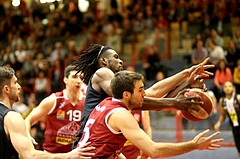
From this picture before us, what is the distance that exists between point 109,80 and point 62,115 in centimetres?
256

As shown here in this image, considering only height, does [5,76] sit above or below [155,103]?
above

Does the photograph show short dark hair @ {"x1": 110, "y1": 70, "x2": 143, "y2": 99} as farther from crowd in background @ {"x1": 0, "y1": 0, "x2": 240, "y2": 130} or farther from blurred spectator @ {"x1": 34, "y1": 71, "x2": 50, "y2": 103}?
blurred spectator @ {"x1": 34, "y1": 71, "x2": 50, "y2": 103}

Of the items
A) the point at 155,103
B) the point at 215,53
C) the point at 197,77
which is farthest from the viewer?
the point at 215,53

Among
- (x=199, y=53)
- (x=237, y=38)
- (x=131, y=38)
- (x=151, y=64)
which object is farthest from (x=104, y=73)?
(x=131, y=38)

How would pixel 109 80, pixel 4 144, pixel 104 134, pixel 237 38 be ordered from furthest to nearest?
pixel 237 38
pixel 109 80
pixel 104 134
pixel 4 144

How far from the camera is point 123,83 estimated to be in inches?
207

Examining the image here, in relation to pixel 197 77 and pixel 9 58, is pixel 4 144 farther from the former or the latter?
pixel 9 58

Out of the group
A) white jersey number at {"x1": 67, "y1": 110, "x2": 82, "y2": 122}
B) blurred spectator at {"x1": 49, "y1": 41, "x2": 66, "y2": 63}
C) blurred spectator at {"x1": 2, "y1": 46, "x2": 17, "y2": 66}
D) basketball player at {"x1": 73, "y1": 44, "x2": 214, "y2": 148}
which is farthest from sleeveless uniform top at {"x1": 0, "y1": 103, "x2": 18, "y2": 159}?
blurred spectator at {"x1": 2, "y1": 46, "x2": 17, "y2": 66}

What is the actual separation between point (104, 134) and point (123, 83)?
496 millimetres

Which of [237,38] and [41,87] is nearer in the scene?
[237,38]

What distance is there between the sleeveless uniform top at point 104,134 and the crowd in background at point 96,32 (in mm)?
9707

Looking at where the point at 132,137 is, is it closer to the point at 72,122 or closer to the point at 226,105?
the point at 72,122

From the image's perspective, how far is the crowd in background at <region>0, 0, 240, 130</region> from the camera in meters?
16.6

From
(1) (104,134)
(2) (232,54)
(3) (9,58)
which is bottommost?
(3) (9,58)
